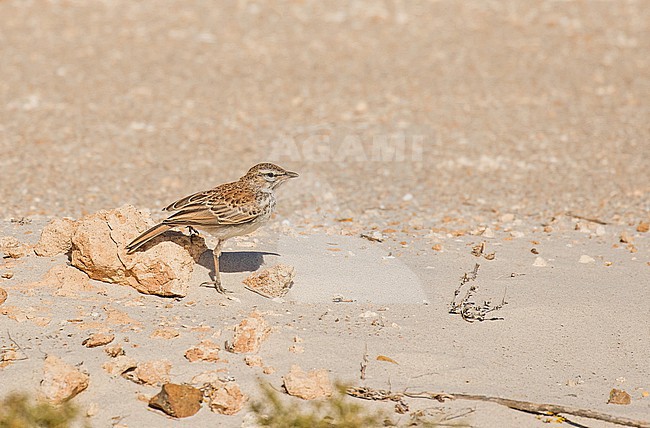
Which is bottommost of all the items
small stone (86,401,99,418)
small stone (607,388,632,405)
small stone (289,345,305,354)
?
small stone (86,401,99,418)

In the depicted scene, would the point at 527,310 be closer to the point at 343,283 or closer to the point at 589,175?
the point at 343,283

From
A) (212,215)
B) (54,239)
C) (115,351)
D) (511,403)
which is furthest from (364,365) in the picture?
(54,239)

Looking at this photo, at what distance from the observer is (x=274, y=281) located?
574 centimetres

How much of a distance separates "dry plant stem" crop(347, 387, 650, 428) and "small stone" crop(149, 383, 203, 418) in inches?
31.4

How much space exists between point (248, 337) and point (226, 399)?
1.76ft

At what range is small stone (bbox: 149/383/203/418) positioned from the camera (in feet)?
14.5

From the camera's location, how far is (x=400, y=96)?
481 inches

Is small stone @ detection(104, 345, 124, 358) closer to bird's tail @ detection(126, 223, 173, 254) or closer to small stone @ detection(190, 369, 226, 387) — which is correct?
small stone @ detection(190, 369, 226, 387)

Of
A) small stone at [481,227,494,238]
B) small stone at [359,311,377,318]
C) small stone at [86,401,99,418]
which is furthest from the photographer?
small stone at [481,227,494,238]

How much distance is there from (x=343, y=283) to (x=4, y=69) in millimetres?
8556

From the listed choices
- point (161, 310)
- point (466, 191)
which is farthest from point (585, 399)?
point (466, 191)

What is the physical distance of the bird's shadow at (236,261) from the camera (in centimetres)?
616

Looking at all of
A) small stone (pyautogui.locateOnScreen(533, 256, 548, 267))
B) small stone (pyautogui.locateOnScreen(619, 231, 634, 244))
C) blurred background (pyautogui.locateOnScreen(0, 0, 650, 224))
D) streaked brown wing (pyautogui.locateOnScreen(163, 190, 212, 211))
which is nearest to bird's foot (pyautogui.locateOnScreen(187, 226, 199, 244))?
streaked brown wing (pyautogui.locateOnScreen(163, 190, 212, 211))

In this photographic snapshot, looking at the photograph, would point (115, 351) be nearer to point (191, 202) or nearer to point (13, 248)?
point (191, 202)
